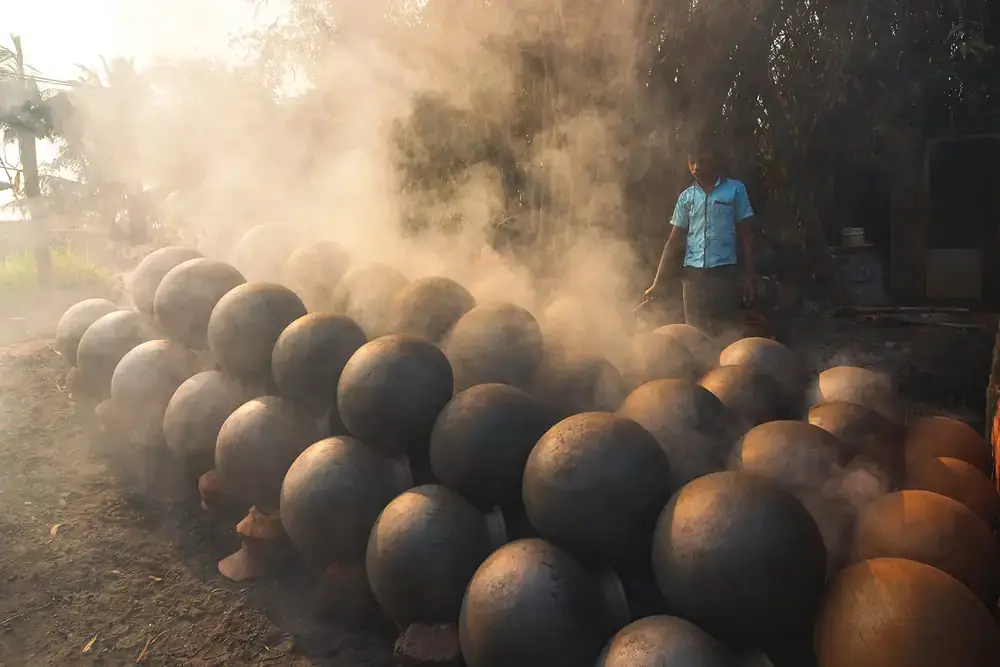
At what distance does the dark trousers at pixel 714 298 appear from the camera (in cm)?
516

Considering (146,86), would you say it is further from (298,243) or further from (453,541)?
(453,541)

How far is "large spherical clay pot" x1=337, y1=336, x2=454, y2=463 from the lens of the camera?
3324 mm

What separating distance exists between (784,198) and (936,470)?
4.18 m

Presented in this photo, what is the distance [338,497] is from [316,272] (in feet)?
6.13

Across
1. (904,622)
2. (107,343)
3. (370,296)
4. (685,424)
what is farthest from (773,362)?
(107,343)

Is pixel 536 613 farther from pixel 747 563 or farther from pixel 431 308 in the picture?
pixel 431 308

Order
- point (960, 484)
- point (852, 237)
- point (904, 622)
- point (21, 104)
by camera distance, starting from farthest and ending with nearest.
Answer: point (21, 104) → point (852, 237) → point (960, 484) → point (904, 622)

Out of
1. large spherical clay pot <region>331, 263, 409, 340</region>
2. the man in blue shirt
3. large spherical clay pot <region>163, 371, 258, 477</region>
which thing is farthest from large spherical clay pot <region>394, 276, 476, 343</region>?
the man in blue shirt

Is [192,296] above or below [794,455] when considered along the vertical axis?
above

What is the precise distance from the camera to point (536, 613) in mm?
2496

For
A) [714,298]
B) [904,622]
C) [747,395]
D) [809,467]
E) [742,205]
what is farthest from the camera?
[714,298]

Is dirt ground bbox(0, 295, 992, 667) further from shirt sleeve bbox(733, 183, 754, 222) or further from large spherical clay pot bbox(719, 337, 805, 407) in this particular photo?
large spherical clay pot bbox(719, 337, 805, 407)

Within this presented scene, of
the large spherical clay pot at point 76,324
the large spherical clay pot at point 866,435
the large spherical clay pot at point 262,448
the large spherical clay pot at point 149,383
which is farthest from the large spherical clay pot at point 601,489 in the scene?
the large spherical clay pot at point 76,324

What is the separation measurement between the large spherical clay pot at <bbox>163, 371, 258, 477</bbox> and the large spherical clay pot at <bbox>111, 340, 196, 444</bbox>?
1.20 feet
